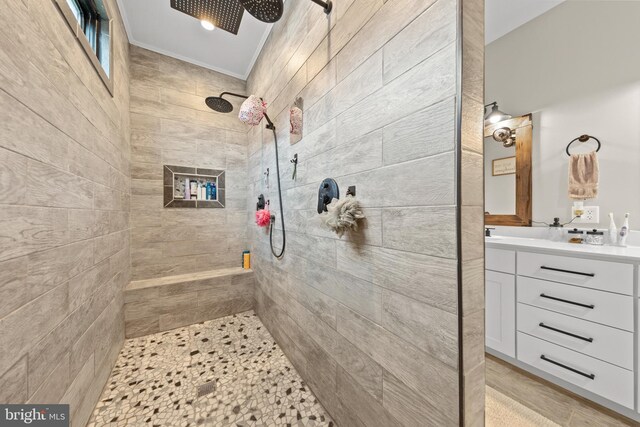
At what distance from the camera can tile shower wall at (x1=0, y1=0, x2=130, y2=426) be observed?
0.73 meters

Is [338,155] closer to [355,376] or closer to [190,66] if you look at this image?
[355,376]

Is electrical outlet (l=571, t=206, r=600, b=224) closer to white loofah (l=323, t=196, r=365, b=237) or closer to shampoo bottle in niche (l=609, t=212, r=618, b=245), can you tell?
shampoo bottle in niche (l=609, t=212, r=618, b=245)

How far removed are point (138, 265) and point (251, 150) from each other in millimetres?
1661

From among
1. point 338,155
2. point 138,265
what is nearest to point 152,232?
point 138,265

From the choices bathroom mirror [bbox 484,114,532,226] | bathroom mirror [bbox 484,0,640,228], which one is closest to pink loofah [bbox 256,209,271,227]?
bathroom mirror [bbox 484,114,532,226]

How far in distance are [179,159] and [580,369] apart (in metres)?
3.60

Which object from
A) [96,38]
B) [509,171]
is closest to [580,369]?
[509,171]

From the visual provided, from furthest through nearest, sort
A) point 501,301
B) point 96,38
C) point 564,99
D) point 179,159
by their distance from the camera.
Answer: point 179,159 < point 564,99 < point 501,301 < point 96,38

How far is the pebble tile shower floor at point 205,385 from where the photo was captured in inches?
48.8

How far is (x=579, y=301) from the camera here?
134 centimetres

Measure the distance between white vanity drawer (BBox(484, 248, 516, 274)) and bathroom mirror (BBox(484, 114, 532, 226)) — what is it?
0.61 m

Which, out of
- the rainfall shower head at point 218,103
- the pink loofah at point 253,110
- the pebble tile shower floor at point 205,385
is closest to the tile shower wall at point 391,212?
the pebble tile shower floor at point 205,385

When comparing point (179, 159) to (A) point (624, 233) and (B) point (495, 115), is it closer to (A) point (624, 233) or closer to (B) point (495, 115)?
(B) point (495, 115)

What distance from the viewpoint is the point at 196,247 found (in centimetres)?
250
